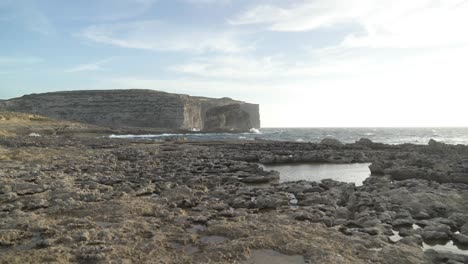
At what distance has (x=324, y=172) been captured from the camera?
24.2m

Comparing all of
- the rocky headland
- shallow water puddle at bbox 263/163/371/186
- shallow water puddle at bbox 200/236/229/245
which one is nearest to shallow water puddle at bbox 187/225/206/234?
the rocky headland

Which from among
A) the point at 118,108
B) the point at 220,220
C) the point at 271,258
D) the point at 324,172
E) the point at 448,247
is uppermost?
the point at 118,108

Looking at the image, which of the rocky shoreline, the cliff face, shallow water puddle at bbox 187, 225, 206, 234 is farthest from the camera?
the cliff face

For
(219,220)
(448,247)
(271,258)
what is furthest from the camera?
(219,220)

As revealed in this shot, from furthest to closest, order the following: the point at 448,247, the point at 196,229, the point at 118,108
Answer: the point at 118,108
the point at 196,229
the point at 448,247

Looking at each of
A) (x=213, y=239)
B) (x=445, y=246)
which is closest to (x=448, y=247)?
(x=445, y=246)

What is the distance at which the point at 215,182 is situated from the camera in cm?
1778

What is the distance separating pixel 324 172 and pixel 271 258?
16.9m

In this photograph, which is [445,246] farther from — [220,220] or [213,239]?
[220,220]

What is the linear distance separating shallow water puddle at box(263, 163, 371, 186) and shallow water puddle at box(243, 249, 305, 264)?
11969 mm

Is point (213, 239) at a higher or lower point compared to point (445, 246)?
higher

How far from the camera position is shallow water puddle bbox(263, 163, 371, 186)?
2147cm

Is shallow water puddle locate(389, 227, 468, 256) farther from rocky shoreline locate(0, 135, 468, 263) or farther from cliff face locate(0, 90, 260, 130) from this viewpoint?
cliff face locate(0, 90, 260, 130)

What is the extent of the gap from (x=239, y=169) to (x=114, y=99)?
11656cm
